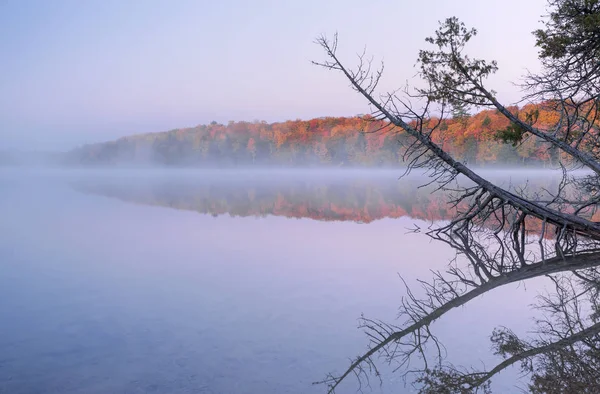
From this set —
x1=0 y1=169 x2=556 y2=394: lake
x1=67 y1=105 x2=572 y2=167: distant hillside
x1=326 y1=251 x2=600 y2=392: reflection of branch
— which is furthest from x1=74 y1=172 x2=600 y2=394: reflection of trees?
x1=67 y1=105 x2=572 y2=167: distant hillside

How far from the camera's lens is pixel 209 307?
775cm

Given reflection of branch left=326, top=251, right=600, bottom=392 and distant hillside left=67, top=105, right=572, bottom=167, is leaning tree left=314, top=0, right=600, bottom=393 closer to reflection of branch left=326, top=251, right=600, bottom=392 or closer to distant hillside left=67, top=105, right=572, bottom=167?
reflection of branch left=326, top=251, right=600, bottom=392

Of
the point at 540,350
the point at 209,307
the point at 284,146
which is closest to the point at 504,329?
the point at 540,350

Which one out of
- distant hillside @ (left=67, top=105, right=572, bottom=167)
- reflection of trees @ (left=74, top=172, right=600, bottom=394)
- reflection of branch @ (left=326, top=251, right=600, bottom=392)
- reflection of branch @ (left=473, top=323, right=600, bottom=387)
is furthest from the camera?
distant hillside @ (left=67, top=105, right=572, bottom=167)

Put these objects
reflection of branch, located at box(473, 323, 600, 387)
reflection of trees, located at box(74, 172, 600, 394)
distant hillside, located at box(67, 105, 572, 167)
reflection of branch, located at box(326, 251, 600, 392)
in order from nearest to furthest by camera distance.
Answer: reflection of trees, located at box(74, 172, 600, 394) → reflection of branch, located at box(473, 323, 600, 387) → reflection of branch, located at box(326, 251, 600, 392) → distant hillside, located at box(67, 105, 572, 167)

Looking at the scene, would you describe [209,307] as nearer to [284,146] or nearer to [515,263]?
[515,263]

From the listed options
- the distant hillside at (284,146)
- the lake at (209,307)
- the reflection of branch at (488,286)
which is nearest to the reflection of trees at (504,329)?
the reflection of branch at (488,286)

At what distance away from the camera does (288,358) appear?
573 centimetres

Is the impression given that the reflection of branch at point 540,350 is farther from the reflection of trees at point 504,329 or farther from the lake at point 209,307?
the lake at point 209,307

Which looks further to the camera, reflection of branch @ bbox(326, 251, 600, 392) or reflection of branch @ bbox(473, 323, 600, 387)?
reflection of branch @ bbox(326, 251, 600, 392)

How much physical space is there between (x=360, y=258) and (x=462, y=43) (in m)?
4.67

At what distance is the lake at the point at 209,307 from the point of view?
17.6 ft

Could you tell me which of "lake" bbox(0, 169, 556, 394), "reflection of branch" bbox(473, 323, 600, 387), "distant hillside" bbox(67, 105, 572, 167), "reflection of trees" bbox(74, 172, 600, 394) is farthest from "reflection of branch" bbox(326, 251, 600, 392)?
"distant hillside" bbox(67, 105, 572, 167)

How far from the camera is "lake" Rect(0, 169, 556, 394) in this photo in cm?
536
